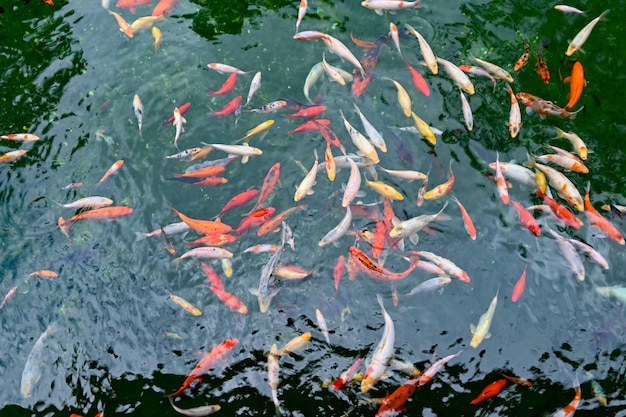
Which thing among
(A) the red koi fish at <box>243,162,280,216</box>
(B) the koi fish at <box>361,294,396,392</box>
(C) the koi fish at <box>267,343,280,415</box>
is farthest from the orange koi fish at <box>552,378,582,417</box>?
(A) the red koi fish at <box>243,162,280,216</box>

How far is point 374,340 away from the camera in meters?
4.07

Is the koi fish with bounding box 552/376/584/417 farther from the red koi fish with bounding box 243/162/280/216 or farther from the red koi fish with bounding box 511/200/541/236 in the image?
the red koi fish with bounding box 243/162/280/216

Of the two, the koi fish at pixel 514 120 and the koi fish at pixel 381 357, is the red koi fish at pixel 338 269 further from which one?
the koi fish at pixel 514 120

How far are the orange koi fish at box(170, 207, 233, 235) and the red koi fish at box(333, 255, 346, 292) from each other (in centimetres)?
94

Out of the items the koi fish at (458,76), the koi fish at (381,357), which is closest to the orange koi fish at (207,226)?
the koi fish at (381,357)

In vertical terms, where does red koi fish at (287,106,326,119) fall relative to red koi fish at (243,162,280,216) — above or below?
above

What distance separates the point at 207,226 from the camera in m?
4.53

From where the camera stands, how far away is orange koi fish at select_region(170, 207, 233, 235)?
14.8ft

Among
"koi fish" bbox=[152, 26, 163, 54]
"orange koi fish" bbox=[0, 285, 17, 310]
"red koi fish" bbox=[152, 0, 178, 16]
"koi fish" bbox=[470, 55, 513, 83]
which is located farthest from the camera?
"red koi fish" bbox=[152, 0, 178, 16]

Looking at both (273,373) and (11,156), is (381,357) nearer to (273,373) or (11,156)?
(273,373)

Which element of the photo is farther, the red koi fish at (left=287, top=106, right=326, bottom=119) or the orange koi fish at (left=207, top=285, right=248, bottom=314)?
the red koi fish at (left=287, top=106, right=326, bottom=119)

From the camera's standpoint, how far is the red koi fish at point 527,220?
4.42m

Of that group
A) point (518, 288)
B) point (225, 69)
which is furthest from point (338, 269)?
point (225, 69)

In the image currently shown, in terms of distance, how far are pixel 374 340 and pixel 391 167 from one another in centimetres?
154
